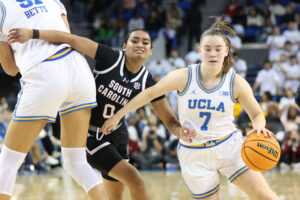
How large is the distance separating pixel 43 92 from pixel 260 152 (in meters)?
1.69

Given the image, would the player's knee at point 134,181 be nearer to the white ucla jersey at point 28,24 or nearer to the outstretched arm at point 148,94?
the outstretched arm at point 148,94

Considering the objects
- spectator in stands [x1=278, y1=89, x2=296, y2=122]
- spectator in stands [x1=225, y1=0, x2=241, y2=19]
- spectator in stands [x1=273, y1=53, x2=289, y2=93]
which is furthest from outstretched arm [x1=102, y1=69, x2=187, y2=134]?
spectator in stands [x1=225, y1=0, x2=241, y2=19]

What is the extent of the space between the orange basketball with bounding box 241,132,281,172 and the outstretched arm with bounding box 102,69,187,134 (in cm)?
76

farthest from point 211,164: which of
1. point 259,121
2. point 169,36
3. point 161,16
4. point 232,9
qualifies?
point 161,16

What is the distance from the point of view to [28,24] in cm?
362

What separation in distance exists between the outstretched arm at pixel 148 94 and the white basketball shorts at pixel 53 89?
0.44 m

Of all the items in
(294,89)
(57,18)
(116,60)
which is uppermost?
(57,18)

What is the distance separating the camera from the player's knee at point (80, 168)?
12.0 ft

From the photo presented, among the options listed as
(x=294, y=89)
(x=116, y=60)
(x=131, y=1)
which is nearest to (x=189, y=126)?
(x=116, y=60)

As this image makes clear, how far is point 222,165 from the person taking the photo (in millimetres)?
4062

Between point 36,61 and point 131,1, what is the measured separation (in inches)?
549

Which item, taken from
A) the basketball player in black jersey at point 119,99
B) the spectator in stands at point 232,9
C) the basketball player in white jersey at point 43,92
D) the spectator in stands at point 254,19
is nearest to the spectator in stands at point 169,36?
the spectator in stands at point 232,9

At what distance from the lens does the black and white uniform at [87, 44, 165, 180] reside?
4.35m

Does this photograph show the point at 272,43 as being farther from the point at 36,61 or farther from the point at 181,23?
the point at 36,61
